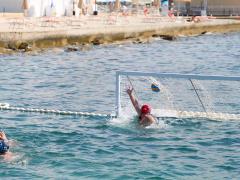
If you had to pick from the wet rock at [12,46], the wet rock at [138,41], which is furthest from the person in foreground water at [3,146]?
the wet rock at [138,41]

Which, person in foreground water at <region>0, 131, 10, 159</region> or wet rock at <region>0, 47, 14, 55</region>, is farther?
wet rock at <region>0, 47, 14, 55</region>

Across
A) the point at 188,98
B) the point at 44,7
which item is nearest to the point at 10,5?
the point at 44,7

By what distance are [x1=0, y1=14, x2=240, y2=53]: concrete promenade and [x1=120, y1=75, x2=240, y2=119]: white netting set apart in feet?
50.6

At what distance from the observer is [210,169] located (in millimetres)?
13633

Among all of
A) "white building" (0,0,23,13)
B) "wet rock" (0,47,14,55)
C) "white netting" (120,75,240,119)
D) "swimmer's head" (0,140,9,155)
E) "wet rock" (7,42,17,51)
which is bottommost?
"wet rock" (0,47,14,55)

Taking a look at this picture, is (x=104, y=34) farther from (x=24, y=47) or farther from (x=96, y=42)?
(x=24, y=47)

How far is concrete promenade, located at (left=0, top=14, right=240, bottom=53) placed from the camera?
1458 inches

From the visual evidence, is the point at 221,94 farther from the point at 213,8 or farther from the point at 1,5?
the point at 213,8

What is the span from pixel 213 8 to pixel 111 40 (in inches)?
1259

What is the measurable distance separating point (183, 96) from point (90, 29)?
882 inches

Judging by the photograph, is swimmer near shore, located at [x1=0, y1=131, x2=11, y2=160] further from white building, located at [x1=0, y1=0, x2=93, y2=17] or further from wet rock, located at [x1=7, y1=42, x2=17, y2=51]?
white building, located at [x1=0, y1=0, x2=93, y2=17]

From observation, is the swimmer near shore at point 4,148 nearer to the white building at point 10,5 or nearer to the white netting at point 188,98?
the white netting at point 188,98

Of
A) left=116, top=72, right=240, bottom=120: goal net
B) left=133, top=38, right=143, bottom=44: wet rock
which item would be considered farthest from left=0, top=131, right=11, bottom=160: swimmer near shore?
left=133, top=38, right=143, bottom=44: wet rock

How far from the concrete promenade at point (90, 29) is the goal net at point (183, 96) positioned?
15.4m
